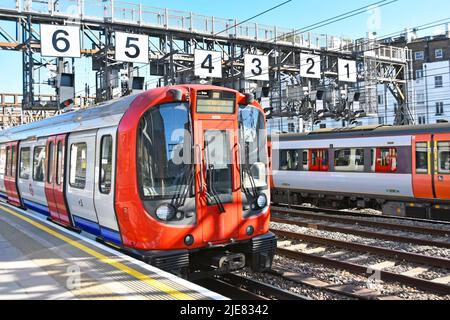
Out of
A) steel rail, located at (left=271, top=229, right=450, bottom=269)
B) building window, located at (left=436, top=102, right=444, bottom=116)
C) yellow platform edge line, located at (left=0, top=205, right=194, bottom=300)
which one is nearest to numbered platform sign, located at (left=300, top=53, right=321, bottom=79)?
steel rail, located at (left=271, top=229, right=450, bottom=269)

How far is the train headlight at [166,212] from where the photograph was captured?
6.08 m

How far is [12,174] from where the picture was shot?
12.9 metres

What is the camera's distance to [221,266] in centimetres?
649

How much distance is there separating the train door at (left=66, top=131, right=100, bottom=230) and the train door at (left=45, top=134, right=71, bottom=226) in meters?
0.33

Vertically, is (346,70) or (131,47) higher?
(346,70)

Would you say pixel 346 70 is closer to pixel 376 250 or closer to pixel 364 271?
pixel 376 250

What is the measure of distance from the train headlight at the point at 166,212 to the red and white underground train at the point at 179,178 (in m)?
0.01

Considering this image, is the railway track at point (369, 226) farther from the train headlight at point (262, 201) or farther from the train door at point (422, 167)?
the train headlight at point (262, 201)

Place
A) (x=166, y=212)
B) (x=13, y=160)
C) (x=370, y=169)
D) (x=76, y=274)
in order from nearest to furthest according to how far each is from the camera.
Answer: (x=76, y=274) < (x=166, y=212) < (x=13, y=160) < (x=370, y=169)

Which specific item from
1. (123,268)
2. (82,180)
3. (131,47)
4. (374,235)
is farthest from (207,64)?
(123,268)

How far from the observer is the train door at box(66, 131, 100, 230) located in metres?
7.34

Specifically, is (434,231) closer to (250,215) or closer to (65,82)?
(250,215)

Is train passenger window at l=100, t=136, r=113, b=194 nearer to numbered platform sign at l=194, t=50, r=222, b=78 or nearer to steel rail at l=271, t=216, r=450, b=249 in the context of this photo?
steel rail at l=271, t=216, r=450, b=249

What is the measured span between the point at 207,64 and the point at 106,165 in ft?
47.2
